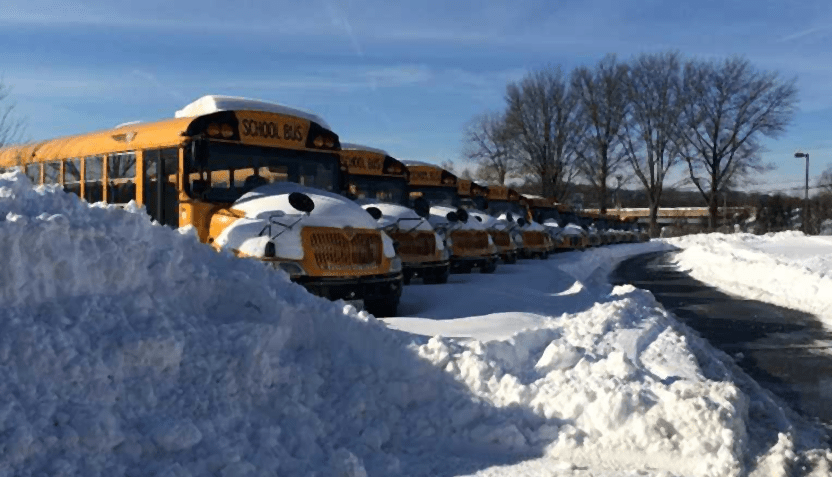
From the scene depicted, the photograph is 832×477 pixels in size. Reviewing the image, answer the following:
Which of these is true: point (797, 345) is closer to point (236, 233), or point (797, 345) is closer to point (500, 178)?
point (236, 233)

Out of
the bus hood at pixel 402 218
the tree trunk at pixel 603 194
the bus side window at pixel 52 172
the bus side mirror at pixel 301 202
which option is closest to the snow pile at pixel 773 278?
the bus hood at pixel 402 218

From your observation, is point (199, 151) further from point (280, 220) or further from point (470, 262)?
point (470, 262)

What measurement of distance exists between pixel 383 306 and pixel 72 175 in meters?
5.20

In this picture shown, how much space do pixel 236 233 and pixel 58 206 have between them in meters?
3.51

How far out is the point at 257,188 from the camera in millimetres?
10141

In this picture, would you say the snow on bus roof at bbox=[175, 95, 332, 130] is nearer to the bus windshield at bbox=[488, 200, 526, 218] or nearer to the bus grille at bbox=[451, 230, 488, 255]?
the bus grille at bbox=[451, 230, 488, 255]

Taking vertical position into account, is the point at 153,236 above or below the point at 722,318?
above

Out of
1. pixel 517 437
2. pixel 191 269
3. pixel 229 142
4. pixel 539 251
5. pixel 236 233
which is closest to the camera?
pixel 517 437

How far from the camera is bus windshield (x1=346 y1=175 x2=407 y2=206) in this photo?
50.8 ft

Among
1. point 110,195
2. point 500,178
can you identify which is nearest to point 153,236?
point 110,195

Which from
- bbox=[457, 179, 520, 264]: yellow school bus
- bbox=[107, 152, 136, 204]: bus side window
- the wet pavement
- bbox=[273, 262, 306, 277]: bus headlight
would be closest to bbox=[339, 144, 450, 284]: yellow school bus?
bbox=[273, 262, 306, 277]: bus headlight

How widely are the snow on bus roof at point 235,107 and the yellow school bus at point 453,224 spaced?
5831 mm

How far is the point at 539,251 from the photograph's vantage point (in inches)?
1059

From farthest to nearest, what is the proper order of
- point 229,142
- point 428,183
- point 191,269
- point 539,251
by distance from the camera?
1. point 539,251
2. point 428,183
3. point 229,142
4. point 191,269
